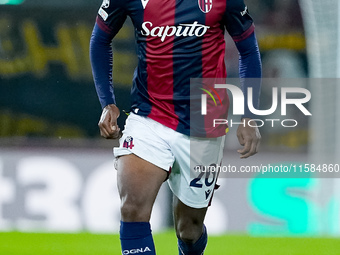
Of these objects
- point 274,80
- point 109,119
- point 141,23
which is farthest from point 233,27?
point 274,80

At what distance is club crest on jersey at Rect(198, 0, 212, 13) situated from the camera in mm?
3021

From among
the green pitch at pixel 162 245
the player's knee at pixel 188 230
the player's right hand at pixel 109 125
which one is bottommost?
the green pitch at pixel 162 245

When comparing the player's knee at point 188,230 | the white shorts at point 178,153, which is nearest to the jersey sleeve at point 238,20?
the white shorts at point 178,153

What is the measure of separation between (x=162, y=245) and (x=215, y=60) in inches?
75.8

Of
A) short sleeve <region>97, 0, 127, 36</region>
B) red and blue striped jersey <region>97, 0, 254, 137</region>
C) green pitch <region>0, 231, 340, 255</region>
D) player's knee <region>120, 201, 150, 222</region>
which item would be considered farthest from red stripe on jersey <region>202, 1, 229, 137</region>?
green pitch <region>0, 231, 340, 255</region>

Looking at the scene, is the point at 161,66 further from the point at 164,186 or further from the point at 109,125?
the point at 164,186

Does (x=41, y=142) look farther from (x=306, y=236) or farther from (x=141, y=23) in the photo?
(x=141, y=23)

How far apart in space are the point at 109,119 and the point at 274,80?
10.3 feet

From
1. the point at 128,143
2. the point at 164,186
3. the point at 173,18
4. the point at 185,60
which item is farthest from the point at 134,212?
the point at 164,186

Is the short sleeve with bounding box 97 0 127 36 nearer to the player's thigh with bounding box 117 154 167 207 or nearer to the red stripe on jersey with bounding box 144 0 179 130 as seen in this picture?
the red stripe on jersey with bounding box 144 0 179 130

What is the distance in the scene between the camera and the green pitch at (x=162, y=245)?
14.9 ft

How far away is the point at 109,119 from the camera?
2.96 m

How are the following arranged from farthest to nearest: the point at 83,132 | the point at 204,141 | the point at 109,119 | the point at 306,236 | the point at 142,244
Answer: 1. the point at 83,132
2. the point at 306,236
3. the point at 204,141
4. the point at 109,119
5. the point at 142,244

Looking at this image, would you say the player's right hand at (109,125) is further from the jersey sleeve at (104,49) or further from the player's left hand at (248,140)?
the player's left hand at (248,140)
